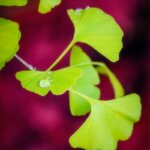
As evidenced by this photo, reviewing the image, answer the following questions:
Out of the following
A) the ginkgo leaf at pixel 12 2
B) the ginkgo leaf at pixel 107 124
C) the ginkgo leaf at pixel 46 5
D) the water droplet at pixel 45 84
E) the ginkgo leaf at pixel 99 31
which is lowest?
the ginkgo leaf at pixel 107 124

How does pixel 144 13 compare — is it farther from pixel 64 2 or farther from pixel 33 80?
→ pixel 33 80

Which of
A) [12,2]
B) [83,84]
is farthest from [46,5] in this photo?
[83,84]

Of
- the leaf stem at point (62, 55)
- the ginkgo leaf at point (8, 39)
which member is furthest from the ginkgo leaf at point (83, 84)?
the ginkgo leaf at point (8, 39)

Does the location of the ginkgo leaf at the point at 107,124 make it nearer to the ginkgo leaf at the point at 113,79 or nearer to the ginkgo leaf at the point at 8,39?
the ginkgo leaf at the point at 113,79

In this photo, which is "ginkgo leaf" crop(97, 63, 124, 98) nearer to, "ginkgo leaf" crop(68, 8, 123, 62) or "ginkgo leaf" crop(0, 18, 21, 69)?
"ginkgo leaf" crop(68, 8, 123, 62)

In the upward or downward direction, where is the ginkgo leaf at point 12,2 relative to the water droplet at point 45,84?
upward

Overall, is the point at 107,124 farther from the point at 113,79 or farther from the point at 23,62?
the point at 23,62
